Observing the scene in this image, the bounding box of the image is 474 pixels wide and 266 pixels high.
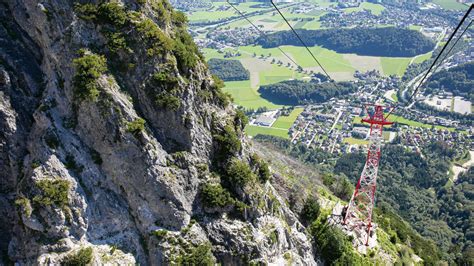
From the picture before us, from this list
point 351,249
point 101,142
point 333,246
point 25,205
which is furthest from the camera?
point 351,249

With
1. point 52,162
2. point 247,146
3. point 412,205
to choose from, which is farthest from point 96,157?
point 412,205

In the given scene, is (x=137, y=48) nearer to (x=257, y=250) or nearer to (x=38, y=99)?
(x=38, y=99)

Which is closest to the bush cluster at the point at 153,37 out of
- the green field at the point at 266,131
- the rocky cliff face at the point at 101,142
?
the rocky cliff face at the point at 101,142

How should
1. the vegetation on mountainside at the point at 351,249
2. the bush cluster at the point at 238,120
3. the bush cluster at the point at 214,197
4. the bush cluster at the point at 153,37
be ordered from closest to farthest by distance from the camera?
1. the bush cluster at the point at 153,37
2. the bush cluster at the point at 214,197
3. the bush cluster at the point at 238,120
4. the vegetation on mountainside at the point at 351,249

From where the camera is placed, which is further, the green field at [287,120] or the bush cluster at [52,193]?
the green field at [287,120]

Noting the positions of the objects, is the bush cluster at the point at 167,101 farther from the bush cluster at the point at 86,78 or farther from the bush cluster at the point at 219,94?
the bush cluster at the point at 219,94

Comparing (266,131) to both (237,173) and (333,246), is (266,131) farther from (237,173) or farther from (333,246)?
(237,173)

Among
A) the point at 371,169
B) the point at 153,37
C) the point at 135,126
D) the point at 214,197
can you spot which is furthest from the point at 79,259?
the point at 371,169

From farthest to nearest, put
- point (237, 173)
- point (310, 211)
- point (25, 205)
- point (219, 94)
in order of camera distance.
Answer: point (310, 211)
point (219, 94)
point (237, 173)
point (25, 205)
